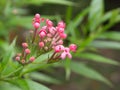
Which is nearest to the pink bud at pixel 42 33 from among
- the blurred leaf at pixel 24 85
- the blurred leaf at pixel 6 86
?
the blurred leaf at pixel 24 85

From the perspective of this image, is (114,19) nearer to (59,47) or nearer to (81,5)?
(59,47)

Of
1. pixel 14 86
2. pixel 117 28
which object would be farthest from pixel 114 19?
A: pixel 117 28

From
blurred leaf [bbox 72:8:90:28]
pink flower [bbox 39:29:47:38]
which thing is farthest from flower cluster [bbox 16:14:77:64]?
blurred leaf [bbox 72:8:90:28]

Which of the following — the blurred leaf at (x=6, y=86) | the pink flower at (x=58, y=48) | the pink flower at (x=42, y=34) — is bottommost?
the blurred leaf at (x=6, y=86)

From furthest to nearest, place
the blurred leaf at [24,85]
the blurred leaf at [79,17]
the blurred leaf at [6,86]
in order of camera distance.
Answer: the blurred leaf at [79,17]
the blurred leaf at [6,86]
the blurred leaf at [24,85]

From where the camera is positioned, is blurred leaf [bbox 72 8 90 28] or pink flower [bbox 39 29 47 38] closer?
pink flower [bbox 39 29 47 38]

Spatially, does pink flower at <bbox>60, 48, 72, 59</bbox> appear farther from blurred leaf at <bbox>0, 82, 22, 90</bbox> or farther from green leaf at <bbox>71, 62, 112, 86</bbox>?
green leaf at <bbox>71, 62, 112, 86</bbox>

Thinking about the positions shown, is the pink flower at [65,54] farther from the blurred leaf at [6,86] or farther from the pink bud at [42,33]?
the blurred leaf at [6,86]
